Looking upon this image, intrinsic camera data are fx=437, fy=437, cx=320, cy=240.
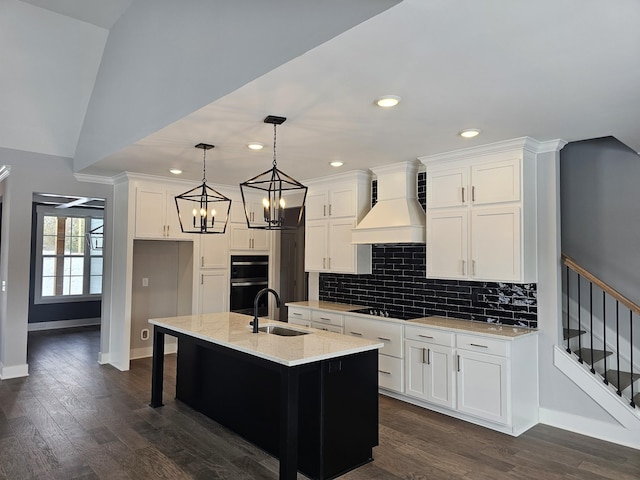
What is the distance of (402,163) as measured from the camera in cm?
471

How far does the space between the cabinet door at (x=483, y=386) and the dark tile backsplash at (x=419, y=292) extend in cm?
61

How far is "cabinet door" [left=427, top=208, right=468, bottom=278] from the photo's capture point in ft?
13.6

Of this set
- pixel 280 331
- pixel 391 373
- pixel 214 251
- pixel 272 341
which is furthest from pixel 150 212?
pixel 391 373

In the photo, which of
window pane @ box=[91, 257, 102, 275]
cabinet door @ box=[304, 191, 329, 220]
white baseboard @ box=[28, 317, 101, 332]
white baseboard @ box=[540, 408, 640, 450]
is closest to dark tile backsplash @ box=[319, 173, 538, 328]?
cabinet door @ box=[304, 191, 329, 220]

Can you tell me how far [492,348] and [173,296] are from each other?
452 cm

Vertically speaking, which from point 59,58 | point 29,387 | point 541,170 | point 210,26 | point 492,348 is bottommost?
point 29,387

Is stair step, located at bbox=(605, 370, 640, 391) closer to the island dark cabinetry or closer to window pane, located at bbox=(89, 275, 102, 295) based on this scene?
the island dark cabinetry

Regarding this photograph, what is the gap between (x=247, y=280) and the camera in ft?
21.9

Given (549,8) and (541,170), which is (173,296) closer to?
(541,170)

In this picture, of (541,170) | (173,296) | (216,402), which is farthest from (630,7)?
(173,296)

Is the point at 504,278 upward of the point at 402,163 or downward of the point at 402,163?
downward

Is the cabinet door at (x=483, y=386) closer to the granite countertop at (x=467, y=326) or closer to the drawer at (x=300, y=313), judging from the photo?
the granite countertop at (x=467, y=326)

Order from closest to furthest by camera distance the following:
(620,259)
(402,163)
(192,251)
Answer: (620,259) → (402,163) → (192,251)

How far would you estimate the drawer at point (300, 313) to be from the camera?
549cm
